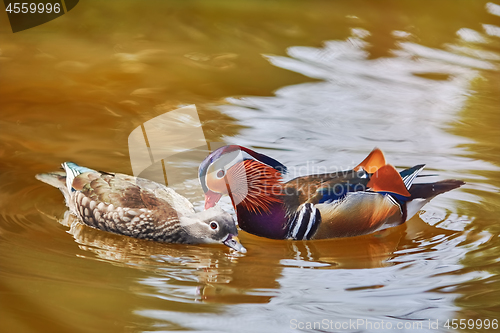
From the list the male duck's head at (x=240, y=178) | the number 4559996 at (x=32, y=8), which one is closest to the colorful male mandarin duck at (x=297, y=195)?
the male duck's head at (x=240, y=178)

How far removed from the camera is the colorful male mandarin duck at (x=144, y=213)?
8.66 ft

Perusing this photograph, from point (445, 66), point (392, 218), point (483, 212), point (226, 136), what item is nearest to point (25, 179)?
point (226, 136)

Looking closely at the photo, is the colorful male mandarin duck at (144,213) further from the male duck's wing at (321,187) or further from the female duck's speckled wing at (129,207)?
the male duck's wing at (321,187)

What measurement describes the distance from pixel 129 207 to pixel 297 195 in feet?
2.30

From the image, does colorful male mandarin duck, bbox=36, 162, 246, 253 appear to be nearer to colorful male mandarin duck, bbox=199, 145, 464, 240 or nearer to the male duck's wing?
colorful male mandarin duck, bbox=199, 145, 464, 240

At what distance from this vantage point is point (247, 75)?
4.82 meters

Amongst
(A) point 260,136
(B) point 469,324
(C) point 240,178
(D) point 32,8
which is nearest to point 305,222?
(C) point 240,178

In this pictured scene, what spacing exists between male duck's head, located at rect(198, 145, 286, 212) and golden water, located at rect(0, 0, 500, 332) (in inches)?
7.1

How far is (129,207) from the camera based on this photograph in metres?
2.71

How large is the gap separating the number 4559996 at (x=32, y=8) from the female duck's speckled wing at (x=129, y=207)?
346 cm

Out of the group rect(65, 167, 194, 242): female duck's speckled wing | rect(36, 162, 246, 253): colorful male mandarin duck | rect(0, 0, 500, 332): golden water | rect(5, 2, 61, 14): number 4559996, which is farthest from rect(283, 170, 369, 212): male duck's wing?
rect(5, 2, 61, 14): number 4559996

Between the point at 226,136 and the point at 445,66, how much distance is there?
6.79 feet

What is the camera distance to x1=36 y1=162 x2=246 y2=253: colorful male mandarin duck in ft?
8.66

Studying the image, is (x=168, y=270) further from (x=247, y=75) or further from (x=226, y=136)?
(x=247, y=75)
